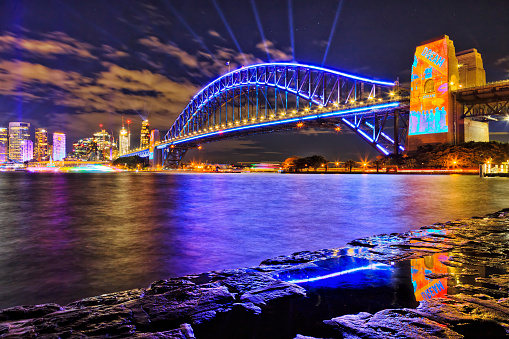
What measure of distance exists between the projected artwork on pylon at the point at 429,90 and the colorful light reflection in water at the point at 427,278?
3776 centimetres

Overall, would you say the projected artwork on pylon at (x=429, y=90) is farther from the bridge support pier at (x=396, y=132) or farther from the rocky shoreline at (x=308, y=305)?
the rocky shoreline at (x=308, y=305)

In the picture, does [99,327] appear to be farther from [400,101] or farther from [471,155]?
[400,101]

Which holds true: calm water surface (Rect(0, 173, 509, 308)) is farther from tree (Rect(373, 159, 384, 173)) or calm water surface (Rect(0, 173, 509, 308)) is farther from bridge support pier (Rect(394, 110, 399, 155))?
tree (Rect(373, 159, 384, 173))

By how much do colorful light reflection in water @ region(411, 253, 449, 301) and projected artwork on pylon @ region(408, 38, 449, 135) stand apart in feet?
124

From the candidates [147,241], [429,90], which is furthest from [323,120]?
[147,241]

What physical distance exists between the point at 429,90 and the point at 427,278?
134 feet

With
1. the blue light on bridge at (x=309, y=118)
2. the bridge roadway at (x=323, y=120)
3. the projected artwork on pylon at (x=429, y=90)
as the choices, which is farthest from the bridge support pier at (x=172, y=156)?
the projected artwork on pylon at (x=429, y=90)

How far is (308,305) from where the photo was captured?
200 centimetres

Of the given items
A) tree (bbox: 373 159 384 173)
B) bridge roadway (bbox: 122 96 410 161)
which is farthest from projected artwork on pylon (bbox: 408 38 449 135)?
tree (bbox: 373 159 384 173)

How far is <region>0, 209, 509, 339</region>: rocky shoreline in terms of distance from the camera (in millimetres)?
1703

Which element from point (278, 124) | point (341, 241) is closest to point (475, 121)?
point (278, 124)

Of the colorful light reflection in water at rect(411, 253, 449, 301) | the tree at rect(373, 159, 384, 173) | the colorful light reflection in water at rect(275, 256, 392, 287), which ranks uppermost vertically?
the tree at rect(373, 159, 384, 173)

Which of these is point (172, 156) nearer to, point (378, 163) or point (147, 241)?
point (378, 163)

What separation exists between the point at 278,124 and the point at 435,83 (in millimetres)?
25288
